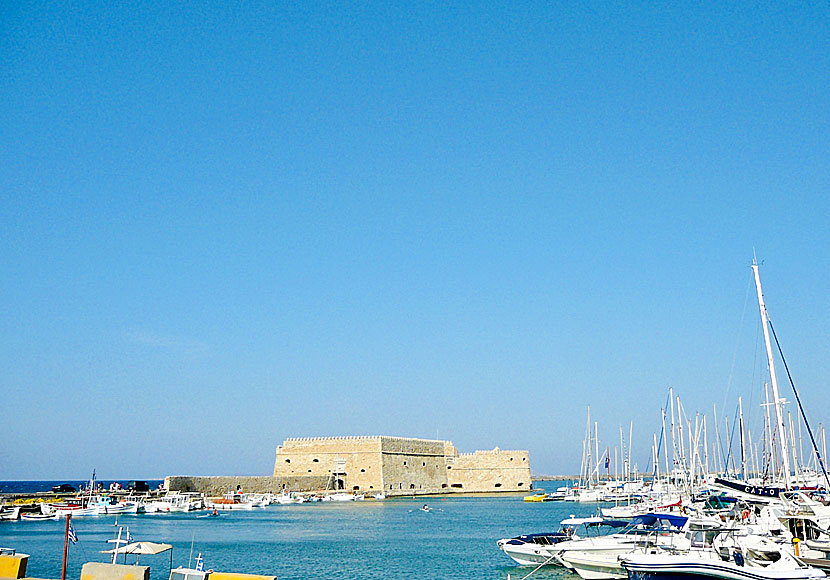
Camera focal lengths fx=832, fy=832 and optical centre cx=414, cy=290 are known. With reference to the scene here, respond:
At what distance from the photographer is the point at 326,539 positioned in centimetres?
3453

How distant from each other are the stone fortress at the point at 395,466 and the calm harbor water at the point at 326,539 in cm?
944

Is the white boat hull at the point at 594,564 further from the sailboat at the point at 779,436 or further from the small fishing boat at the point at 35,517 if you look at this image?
the small fishing boat at the point at 35,517

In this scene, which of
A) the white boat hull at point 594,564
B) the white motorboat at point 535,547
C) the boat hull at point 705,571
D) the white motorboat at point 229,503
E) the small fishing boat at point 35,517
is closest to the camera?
the boat hull at point 705,571

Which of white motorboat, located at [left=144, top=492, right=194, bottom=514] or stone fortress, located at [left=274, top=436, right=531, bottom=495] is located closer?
white motorboat, located at [left=144, top=492, right=194, bottom=514]

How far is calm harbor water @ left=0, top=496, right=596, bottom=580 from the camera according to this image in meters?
24.9

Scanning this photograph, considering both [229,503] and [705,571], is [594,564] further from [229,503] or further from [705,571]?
[229,503]

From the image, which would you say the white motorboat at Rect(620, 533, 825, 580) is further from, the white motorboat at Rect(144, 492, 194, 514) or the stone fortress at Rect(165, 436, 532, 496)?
the stone fortress at Rect(165, 436, 532, 496)

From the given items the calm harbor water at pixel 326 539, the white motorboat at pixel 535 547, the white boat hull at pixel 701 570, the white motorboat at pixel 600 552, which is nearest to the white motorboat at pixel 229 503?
the calm harbor water at pixel 326 539

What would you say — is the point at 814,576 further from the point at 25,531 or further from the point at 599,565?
the point at 25,531

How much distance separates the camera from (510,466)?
78.2 m

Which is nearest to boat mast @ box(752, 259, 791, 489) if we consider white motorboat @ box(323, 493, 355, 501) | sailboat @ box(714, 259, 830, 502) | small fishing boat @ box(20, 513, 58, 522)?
sailboat @ box(714, 259, 830, 502)

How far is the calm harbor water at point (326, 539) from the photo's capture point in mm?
24891

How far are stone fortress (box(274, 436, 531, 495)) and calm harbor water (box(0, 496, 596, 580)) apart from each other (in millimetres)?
9443

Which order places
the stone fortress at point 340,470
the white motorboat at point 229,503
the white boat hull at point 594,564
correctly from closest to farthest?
the white boat hull at point 594,564, the white motorboat at point 229,503, the stone fortress at point 340,470
